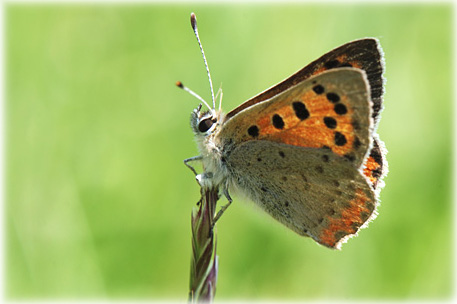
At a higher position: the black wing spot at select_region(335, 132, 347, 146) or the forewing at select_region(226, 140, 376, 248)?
the black wing spot at select_region(335, 132, 347, 146)

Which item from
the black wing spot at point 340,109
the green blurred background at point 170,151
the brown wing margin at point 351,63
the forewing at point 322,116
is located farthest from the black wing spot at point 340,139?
the green blurred background at point 170,151

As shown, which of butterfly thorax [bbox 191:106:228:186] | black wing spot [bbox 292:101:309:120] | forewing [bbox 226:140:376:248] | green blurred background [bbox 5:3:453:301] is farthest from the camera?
green blurred background [bbox 5:3:453:301]

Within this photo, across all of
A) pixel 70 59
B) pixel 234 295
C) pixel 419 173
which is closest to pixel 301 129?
pixel 234 295

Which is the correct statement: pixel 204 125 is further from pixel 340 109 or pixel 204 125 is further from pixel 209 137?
pixel 340 109

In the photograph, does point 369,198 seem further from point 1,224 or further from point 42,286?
point 1,224

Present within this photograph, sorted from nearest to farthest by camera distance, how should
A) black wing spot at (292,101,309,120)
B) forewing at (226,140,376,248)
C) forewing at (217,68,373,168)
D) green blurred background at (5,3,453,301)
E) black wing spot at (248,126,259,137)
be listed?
forewing at (217,68,373,168) < black wing spot at (292,101,309,120) < forewing at (226,140,376,248) < black wing spot at (248,126,259,137) < green blurred background at (5,3,453,301)

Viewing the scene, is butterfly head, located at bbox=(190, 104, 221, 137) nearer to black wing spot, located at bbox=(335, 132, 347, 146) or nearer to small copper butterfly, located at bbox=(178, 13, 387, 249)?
small copper butterfly, located at bbox=(178, 13, 387, 249)

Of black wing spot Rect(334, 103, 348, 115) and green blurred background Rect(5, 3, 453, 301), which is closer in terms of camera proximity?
black wing spot Rect(334, 103, 348, 115)

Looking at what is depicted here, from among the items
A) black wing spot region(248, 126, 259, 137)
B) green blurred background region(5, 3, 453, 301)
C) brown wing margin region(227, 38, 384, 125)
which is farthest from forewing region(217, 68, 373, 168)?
green blurred background region(5, 3, 453, 301)
